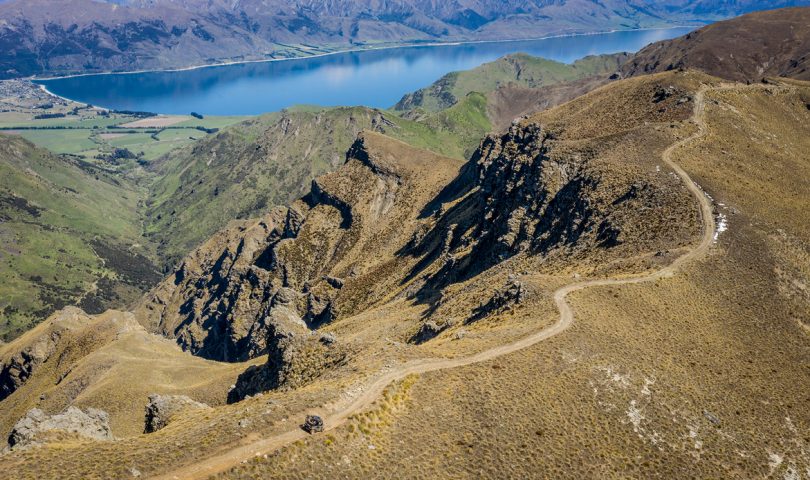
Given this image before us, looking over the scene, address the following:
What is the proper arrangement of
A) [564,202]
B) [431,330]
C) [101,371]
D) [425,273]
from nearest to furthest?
[431,330]
[564,202]
[101,371]
[425,273]

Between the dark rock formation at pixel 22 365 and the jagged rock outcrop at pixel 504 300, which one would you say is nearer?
the jagged rock outcrop at pixel 504 300

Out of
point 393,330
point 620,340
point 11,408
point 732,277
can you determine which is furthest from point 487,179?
point 11,408

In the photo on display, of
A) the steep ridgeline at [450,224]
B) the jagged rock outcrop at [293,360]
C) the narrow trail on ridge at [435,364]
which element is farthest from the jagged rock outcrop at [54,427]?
the steep ridgeline at [450,224]

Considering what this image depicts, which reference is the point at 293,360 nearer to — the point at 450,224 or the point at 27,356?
the point at 450,224

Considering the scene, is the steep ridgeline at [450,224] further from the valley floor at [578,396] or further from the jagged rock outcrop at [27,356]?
the jagged rock outcrop at [27,356]

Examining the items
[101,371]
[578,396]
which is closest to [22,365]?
[101,371]

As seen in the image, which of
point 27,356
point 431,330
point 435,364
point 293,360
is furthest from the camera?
point 27,356

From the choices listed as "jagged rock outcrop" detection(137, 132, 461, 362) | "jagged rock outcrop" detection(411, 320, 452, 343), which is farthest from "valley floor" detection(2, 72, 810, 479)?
"jagged rock outcrop" detection(137, 132, 461, 362)
